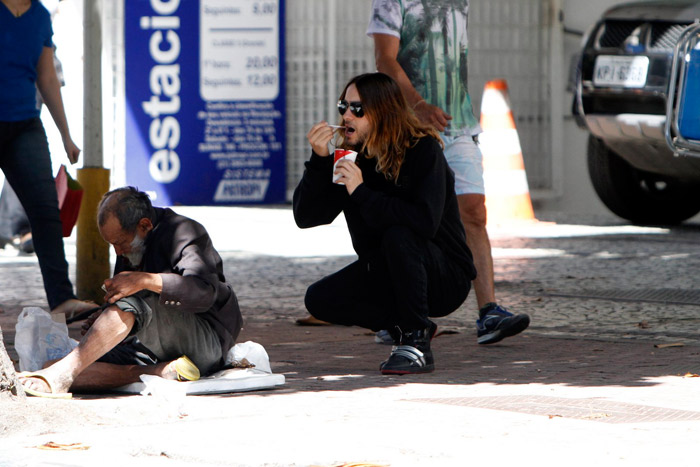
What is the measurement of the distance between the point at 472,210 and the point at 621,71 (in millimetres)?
4457

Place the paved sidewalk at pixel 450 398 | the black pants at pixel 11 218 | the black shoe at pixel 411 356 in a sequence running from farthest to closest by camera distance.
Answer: the black pants at pixel 11 218 < the black shoe at pixel 411 356 < the paved sidewalk at pixel 450 398

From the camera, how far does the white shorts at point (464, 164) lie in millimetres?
6438

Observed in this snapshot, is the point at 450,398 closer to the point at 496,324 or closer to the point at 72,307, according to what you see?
the point at 496,324

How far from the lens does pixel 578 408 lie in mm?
4586

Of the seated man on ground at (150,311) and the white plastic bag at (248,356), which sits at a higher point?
the seated man on ground at (150,311)

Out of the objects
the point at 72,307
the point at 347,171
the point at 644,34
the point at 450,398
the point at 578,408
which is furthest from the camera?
the point at 644,34

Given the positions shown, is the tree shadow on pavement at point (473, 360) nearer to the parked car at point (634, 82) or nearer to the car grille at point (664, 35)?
the parked car at point (634, 82)

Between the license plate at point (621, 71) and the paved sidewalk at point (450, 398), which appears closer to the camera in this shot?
the paved sidewalk at point (450, 398)

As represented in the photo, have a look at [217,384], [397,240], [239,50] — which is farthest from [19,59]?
[239,50]

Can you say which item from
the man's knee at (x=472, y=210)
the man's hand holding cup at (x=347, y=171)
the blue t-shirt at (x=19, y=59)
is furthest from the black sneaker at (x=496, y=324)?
the blue t-shirt at (x=19, y=59)

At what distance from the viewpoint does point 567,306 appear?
24.9 ft

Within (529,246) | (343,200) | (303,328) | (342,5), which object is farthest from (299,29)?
(343,200)

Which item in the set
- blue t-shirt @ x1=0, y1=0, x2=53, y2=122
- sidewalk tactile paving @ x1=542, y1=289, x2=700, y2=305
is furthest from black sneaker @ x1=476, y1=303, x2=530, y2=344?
blue t-shirt @ x1=0, y1=0, x2=53, y2=122

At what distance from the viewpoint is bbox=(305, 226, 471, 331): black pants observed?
Answer: 551 centimetres
